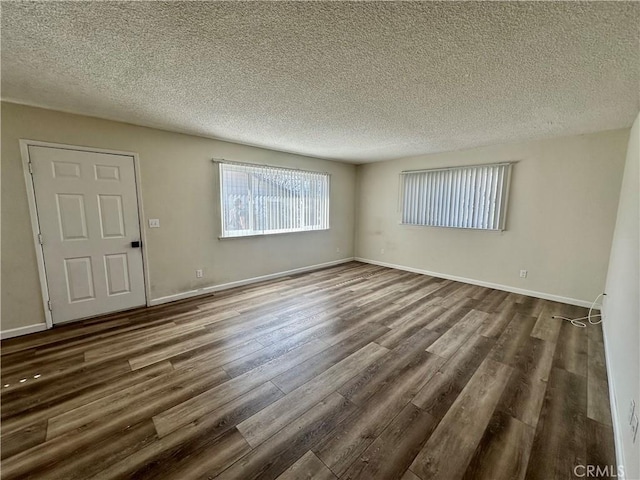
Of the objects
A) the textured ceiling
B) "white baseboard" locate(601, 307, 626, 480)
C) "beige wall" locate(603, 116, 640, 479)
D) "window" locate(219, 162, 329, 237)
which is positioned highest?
the textured ceiling

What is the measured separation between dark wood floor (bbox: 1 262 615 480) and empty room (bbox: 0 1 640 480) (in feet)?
0.06

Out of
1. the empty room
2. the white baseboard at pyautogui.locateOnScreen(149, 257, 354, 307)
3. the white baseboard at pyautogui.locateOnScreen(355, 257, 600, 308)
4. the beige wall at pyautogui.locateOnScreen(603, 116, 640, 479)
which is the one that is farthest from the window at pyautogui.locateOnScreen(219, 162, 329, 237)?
the beige wall at pyautogui.locateOnScreen(603, 116, 640, 479)

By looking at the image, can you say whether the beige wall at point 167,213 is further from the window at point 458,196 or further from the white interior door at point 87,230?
the window at point 458,196

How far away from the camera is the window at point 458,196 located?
13.7ft

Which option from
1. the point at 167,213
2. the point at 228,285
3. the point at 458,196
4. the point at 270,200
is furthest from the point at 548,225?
the point at 167,213

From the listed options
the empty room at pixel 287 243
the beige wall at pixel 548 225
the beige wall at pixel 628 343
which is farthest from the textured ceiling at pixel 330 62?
the beige wall at pixel 628 343

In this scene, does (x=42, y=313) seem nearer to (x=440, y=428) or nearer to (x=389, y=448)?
(x=389, y=448)

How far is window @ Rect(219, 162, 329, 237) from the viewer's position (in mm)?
4184

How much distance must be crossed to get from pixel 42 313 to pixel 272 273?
3.01m

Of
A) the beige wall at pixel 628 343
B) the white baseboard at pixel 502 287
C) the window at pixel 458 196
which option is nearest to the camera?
the beige wall at pixel 628 343

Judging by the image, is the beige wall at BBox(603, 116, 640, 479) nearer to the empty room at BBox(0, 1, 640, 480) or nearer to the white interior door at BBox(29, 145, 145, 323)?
the empty room at BBox(0, 1, 640, 480)

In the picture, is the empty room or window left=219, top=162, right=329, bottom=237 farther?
window left=219, top=162, right=329, bottom=237

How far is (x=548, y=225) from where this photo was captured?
378 cm

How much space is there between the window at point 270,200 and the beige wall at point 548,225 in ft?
7.02
